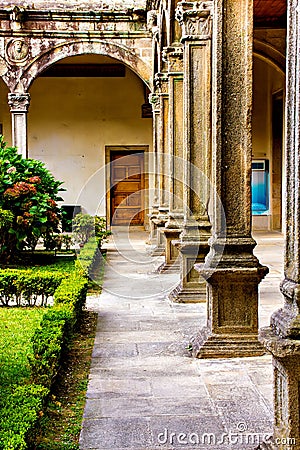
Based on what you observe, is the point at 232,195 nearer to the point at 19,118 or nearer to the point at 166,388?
the point at 166,388

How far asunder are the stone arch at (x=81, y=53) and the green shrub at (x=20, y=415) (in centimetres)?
1148

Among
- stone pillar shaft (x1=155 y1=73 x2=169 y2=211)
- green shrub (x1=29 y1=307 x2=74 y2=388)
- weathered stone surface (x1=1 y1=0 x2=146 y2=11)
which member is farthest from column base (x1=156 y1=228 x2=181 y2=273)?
weathered stone surface (x1=1 y1=0 x2=146 y2=11)

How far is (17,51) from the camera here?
563 inches

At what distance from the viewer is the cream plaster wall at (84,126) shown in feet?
62.7

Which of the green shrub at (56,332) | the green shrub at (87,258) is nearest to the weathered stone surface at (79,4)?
the green shrub at (87,258)

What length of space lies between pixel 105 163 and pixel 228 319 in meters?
14.4

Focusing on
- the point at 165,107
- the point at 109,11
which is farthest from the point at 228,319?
the point at 109,11

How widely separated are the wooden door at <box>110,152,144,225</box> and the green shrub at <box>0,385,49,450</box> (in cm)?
1606

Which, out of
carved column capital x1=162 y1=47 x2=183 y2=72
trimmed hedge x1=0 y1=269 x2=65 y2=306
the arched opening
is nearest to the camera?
trimmed hedge x1=0 y1=269 x2=65 y2=306

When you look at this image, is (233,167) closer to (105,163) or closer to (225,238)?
(225,238)

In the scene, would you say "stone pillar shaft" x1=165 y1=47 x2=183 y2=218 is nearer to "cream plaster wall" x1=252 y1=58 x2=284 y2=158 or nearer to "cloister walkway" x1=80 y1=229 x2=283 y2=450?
"cloister walkway" x1=80 y1=229 x2=283 y2=450

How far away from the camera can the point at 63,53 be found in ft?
47.3

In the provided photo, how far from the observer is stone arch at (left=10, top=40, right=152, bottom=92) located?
567 inches
